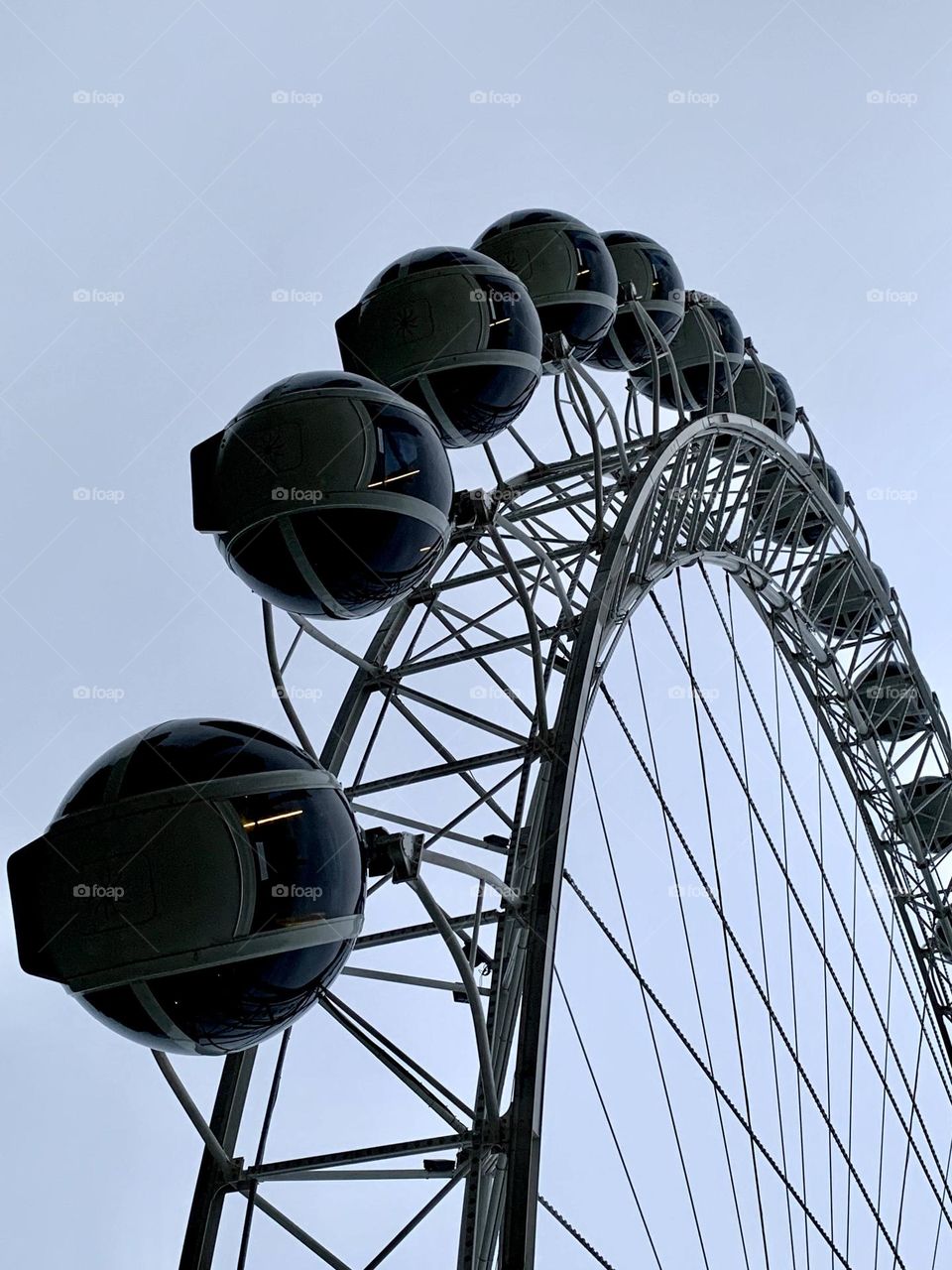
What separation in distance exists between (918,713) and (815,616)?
3.95 m

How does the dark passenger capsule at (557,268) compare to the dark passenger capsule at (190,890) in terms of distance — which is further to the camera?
the dark passenger capsule at (557,268)

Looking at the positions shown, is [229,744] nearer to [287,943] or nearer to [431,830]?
[287,943]

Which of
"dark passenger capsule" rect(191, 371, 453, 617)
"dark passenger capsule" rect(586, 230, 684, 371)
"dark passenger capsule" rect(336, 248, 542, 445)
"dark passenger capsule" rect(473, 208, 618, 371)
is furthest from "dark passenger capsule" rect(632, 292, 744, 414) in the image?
"dark passenger capsule" rect(191, 371, 453, 617)

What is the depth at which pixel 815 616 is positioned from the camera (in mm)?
19250

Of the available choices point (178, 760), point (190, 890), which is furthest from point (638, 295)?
point (190, 890)

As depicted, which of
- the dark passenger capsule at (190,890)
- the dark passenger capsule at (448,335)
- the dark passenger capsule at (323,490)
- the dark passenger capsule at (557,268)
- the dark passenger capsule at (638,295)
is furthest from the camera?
the dark passenger capsule at (638,295)

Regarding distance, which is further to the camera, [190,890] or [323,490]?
[323,490]

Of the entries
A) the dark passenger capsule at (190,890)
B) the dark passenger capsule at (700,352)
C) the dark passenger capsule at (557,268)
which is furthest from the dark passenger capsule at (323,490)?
the dark passenger capsule at (700,352)

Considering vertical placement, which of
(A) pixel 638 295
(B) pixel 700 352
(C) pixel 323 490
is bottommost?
(C) pixel 323 490

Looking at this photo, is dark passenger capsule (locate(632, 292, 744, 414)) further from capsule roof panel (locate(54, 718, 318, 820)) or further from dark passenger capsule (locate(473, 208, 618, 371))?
capsule roof panel (locate(54, 718, 318, 820))

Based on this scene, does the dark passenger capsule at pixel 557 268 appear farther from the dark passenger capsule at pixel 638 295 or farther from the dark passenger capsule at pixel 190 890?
the dark passenger capsule at pixel 190 890

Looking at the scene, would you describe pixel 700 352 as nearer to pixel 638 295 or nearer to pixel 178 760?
pixel 638 295

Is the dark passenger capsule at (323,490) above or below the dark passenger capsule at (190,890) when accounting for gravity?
above

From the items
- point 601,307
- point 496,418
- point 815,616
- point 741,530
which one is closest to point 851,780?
point 815,616
